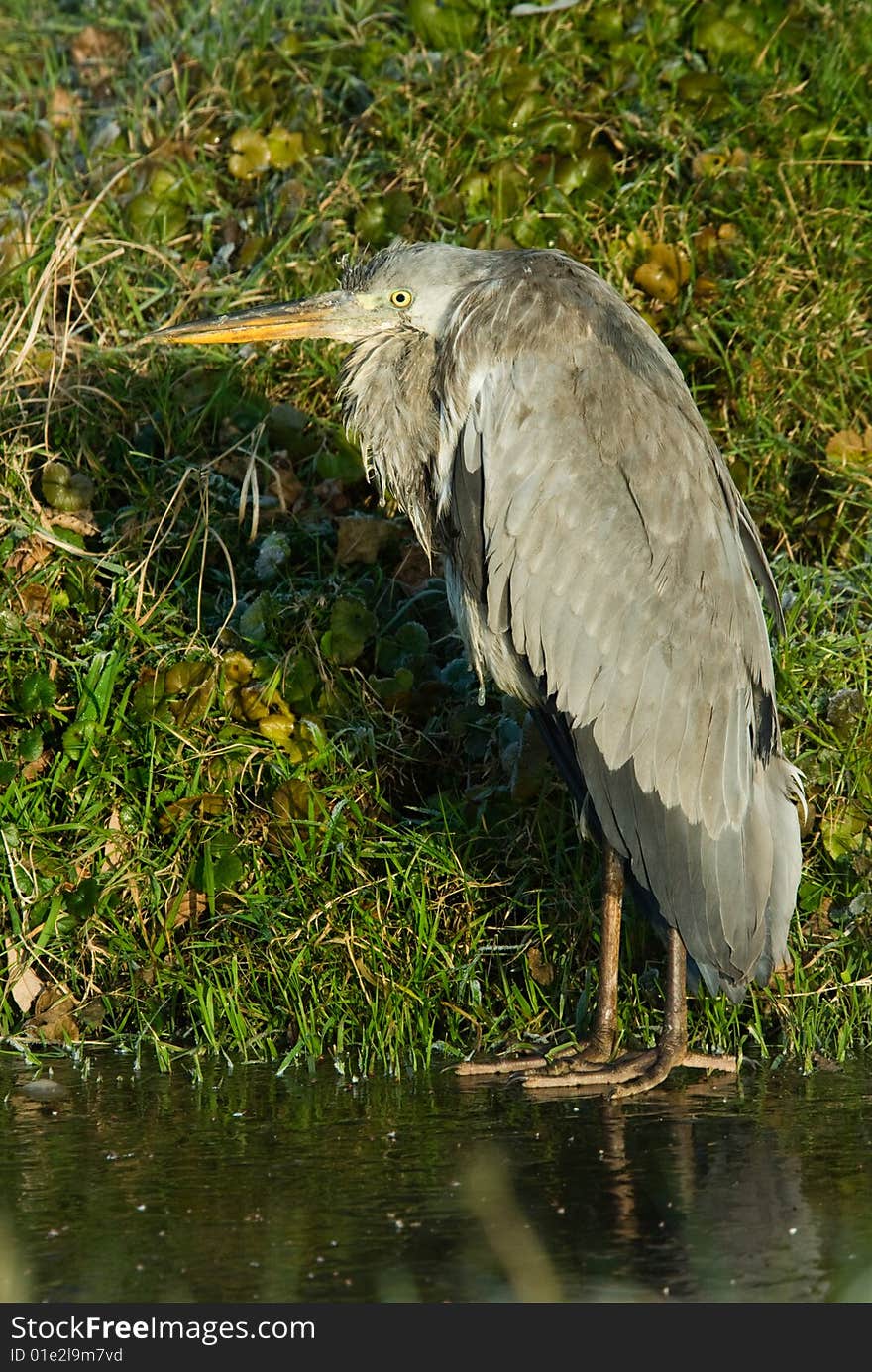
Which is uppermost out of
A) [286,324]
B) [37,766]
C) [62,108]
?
[62,108]

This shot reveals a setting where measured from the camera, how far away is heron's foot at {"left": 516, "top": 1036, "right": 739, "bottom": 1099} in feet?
14.1

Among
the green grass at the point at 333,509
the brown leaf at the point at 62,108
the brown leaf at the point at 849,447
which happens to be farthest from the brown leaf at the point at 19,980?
the brown leaf at the point at 62,108

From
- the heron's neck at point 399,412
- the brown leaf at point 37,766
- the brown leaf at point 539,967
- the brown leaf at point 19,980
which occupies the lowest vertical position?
the brown leaf at point 539,967

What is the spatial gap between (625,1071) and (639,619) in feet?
3.67

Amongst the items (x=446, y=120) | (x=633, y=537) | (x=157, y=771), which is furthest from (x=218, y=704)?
(x=446, y=120)

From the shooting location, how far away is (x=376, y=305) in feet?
15.6

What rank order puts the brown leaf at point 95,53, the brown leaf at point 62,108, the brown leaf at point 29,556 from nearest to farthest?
the brown leaf at point 29,556, the brown leaf at point 62,108, the brown leaf at point 95,53

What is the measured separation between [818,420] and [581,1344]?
12.9ft

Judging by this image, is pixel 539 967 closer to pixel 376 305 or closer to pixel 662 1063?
pixel 662 1063

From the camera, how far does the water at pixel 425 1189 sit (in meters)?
3.01

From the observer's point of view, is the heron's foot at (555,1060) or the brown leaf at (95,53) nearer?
the heron's foot at (555,1060)

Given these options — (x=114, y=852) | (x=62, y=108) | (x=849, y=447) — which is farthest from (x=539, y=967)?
(x=62, y=108)

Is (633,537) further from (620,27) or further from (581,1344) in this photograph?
(620,27)

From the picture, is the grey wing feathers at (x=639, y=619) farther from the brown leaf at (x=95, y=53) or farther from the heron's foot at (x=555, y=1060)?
the brown leaf at (x=95, y=53)
